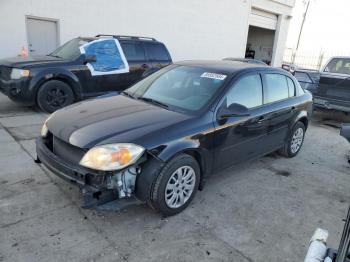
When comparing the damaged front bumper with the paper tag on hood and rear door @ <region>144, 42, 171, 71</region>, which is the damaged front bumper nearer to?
the paper tag on hood

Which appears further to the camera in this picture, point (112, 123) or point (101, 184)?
point (112, 123)

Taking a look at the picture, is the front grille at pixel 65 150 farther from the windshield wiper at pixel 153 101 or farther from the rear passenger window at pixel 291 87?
the rear passenger window at pixel 291 87

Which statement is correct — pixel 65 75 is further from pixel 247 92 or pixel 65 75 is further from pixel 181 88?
pixel 247 92

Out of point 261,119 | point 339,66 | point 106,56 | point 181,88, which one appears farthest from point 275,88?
point 339,66

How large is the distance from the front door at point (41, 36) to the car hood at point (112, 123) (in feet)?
24.9

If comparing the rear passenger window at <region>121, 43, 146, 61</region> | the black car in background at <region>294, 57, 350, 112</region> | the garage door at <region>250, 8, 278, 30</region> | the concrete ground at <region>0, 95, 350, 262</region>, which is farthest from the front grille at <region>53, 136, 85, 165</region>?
the garage door at <region>250, 8, 278, 30</region>

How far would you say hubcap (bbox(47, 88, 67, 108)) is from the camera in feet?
22.8

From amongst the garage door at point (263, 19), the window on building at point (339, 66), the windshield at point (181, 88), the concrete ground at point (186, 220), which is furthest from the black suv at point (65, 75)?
the garage door at point (263, 19)

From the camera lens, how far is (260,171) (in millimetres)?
4816

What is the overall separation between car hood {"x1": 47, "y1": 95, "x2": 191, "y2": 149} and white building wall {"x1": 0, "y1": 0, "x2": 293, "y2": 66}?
7.47 m

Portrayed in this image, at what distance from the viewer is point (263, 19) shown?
798 inches

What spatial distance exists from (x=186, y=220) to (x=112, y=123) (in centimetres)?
131

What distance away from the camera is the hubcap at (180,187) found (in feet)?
10.7

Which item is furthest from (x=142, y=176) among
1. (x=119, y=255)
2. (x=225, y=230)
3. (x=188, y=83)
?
(x=188, y=83)
